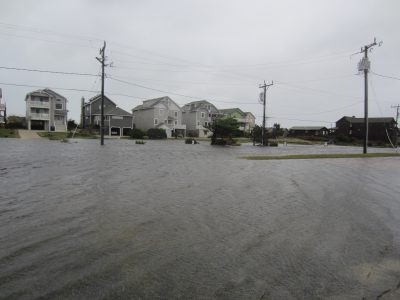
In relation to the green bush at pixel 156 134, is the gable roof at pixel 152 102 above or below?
above

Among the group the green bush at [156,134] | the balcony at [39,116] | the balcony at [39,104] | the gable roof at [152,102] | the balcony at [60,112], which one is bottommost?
the green bush at [156,134]

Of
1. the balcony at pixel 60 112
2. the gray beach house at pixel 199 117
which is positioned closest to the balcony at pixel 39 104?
the balcony at pixel 60 112

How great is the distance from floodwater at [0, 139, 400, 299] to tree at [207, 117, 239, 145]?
3878 cm

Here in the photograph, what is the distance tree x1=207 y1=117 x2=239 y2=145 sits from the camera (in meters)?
49.1

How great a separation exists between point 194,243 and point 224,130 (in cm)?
4438

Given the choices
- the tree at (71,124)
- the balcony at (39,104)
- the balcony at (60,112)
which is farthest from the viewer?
the tree at (71,124)

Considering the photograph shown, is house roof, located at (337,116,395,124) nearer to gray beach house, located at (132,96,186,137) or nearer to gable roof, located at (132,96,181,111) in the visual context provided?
gray beach house, located at (132,96,186,137)

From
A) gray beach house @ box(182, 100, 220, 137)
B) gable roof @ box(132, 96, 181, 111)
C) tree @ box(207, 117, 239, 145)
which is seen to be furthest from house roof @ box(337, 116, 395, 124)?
tree @ box(207, 117, 239, 145)

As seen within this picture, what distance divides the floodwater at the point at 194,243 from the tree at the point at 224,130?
38778 mm

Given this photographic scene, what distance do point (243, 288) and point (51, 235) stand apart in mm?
3542

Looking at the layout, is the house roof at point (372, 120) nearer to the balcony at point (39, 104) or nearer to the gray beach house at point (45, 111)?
the gray beach house at point (45, 111)

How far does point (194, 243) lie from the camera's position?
5.47 metres

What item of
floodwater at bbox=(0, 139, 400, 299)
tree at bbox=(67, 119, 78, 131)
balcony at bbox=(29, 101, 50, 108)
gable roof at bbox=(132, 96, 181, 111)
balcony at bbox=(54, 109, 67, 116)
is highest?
gable roof at bbox=(132, 96, 181, 111)

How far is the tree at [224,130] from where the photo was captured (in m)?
49.1
